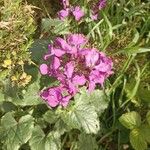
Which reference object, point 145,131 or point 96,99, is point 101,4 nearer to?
point 96,99

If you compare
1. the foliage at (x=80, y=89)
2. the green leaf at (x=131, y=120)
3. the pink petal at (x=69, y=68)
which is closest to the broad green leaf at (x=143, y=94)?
the foliage at (x=80, y=89)

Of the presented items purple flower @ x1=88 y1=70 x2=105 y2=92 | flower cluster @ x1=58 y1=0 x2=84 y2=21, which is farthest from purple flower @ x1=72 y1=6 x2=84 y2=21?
purple flower @ x1=88 y1=70 x2=105 y2=92

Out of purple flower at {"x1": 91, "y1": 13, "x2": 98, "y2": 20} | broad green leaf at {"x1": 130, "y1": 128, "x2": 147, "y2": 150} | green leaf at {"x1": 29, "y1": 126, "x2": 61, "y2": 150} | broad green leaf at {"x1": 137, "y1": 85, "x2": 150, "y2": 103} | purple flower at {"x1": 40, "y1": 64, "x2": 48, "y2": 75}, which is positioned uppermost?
purple flower at {"x1": 91, "y1": 13, "x2": 98, "y2": 20}

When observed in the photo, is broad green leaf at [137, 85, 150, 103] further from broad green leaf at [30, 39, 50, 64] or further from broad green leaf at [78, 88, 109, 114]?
broad green leaf at [30, 39, 50, 64]

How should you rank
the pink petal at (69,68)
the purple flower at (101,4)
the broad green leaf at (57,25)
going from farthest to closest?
the purple flower at (101,4), the broad green leaf at (57,25), the pink petal at (69,68)

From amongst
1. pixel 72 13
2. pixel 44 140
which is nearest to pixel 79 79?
pixel 44 140

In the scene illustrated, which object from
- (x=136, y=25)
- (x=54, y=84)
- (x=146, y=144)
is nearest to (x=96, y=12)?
(x=136, y=25)

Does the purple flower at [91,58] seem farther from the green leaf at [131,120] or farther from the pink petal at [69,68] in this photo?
the green leaf at [131,120]
